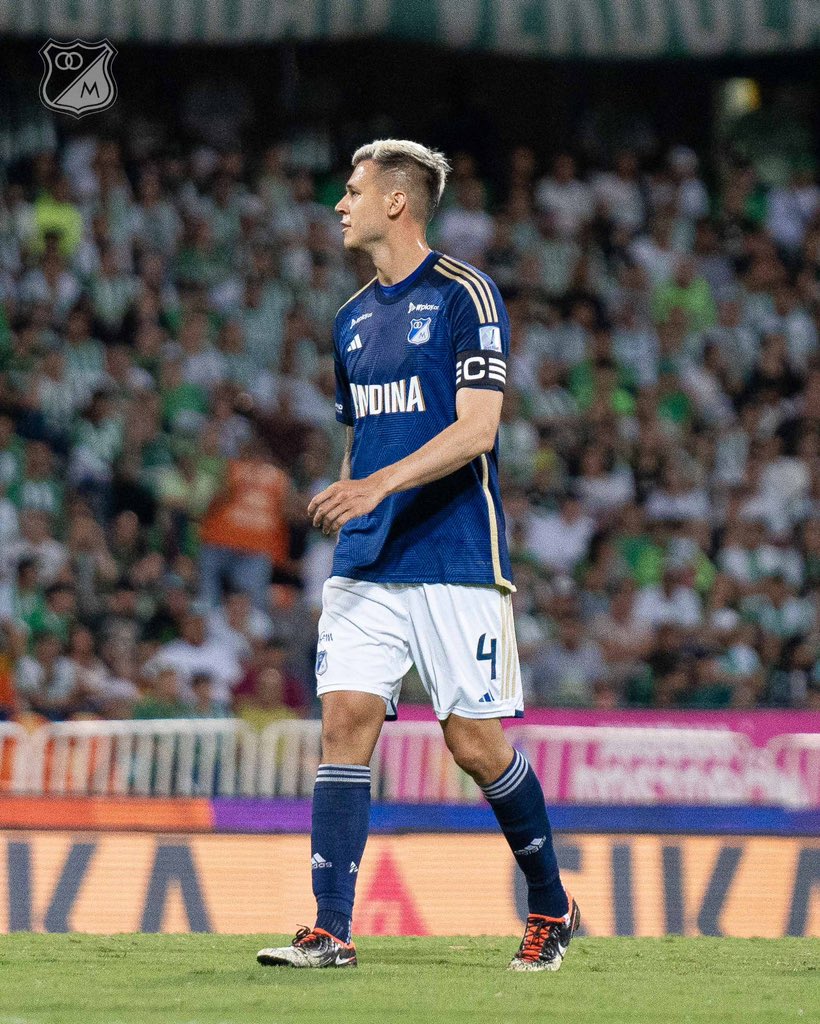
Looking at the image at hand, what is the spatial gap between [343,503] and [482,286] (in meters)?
0.85

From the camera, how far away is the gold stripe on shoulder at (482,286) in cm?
544

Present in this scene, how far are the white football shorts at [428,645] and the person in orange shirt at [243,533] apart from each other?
764 centimetres

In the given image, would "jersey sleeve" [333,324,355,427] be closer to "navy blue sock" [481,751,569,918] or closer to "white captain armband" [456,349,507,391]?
"white captain armband" [456,349,507,391]

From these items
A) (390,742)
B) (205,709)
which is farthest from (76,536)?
(390,742)

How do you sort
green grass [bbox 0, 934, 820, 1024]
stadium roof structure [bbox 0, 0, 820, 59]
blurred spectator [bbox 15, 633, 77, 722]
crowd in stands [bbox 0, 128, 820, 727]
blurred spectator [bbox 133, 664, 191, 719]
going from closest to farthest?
green grass [bbox 0, 934, 820, 1024] < blurred spectator [bbox 133, 664, 191, 719] < blurred spectator [bbox 15, 633, 77, 722] < crowd in stands [bbox 0, 128, 820, 727] < stadium roof structure [bbox 0, 0, 820, 59]

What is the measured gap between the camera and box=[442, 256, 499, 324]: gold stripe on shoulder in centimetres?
544

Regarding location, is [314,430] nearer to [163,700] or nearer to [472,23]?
[163,700]

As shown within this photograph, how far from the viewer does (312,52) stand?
1867 cm

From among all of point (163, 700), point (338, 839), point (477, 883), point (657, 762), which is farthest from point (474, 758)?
point (163, 700)

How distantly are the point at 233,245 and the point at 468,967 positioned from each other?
10690 mm

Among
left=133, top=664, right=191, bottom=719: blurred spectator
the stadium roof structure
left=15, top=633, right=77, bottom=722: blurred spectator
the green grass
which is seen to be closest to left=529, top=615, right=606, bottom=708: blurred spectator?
left=133, top=664, right=191, bottom=719: blurred spectator

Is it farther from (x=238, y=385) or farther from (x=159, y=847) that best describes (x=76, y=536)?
(x=159, y=847)

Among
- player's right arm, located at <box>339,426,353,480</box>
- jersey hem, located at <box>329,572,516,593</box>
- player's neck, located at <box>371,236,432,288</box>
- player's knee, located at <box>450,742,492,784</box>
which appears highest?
player's neck, located at <box>371,236,432,288</box>

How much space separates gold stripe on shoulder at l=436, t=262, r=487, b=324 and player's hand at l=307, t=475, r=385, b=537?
0.63 m
